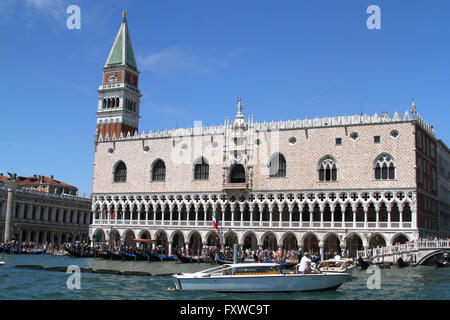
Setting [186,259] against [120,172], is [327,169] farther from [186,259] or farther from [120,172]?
[120,172]

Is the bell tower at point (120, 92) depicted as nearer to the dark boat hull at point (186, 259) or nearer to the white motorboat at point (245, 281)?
the dark boat hull at point (186, 259)

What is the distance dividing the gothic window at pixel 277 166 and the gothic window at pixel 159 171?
9.55 meters

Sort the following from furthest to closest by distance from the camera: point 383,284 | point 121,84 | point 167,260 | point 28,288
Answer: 1. point 121,84
2. point 167,260
3. point 383,284
4. point 28,288

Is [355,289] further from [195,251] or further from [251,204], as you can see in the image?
[195,251]

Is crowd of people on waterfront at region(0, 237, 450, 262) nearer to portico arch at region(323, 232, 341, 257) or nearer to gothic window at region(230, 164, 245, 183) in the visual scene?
portico arch at region(323, 232, 341, 257)

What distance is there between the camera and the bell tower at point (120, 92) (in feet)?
174

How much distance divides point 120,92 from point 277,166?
20.9m

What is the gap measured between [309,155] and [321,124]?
2417 millimetres

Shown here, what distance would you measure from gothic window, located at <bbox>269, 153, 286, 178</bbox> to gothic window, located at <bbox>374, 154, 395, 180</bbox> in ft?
22.2

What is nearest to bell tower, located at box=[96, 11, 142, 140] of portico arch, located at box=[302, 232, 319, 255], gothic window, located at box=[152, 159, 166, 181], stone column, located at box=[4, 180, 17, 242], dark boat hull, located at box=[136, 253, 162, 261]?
gothic window, located at box=[152, 159, 166, 181]

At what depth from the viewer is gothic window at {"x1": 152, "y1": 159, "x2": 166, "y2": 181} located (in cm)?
4456

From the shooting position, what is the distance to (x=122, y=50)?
54.5 m

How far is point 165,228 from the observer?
43938mm
